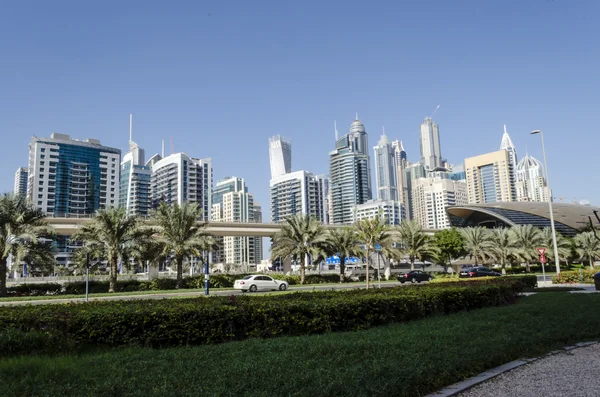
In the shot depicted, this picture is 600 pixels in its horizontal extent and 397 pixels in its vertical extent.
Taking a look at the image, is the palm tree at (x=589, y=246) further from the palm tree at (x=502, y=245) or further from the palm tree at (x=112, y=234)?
the palm tree at (x=112, y=234)

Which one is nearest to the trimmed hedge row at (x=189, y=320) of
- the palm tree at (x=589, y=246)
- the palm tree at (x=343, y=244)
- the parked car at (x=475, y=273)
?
the parked car at (x=475, y=273)

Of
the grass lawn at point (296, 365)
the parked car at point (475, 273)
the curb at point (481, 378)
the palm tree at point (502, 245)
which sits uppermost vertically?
the palm tree at point (502, 245)

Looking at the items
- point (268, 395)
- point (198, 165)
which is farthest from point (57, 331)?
point (198, 165)

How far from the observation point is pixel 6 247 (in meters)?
30.1

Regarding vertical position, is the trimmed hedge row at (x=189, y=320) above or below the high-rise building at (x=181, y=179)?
below

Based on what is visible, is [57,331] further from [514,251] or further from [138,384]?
[514,251]

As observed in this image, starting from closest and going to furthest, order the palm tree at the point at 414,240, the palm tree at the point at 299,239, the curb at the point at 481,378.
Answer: the curb at the point at 481,378, the palm tree at the point at 299,239, the palm tree at the point at 414,240

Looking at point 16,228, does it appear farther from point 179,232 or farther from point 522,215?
point 522,215

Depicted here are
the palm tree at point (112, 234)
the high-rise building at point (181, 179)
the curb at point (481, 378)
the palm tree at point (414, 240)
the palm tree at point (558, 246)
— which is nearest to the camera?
the curb at point (481, 378)

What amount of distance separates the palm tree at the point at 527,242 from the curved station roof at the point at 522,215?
2336cm

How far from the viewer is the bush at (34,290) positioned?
33.2 metres

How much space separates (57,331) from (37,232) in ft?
90.1

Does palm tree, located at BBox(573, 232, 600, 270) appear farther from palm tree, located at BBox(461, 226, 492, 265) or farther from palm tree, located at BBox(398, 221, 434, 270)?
palm tree, located at BBox(398, 221, 434, 270)

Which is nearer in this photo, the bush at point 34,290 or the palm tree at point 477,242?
the bush at point 34,290
